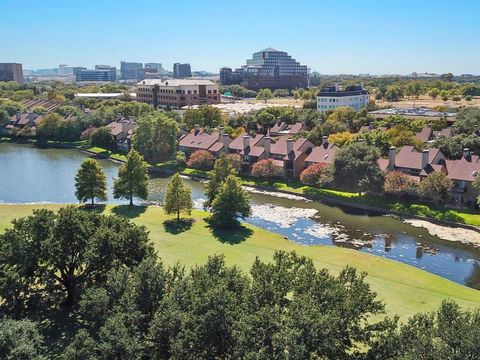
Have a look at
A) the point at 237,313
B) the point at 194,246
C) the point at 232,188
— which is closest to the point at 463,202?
the point at 232,188

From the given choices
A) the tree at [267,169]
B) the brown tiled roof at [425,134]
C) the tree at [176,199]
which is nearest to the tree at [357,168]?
the tree at [267,169]

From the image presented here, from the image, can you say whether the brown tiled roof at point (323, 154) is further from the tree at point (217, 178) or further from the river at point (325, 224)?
the tree at point (217, 178)

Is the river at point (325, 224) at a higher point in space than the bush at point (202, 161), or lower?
lower

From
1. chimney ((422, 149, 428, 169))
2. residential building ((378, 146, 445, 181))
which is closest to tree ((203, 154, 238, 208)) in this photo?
residential building ((378, 146, 445, 181))

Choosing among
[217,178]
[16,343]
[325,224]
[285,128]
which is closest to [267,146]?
[217,178]

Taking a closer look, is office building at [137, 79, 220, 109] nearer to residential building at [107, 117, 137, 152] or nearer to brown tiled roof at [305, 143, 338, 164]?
residential building at [107, 117, 137, 152]

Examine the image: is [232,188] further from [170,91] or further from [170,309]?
[170,91]
